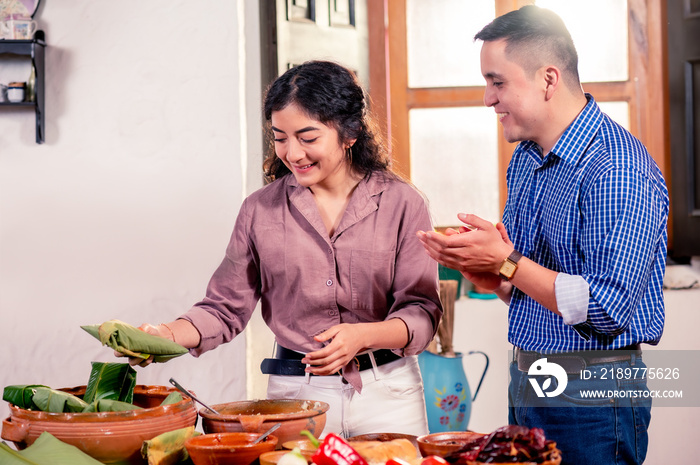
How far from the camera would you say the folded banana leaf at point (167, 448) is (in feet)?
4.09

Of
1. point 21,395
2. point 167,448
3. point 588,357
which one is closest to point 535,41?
point 588,357

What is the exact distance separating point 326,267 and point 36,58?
178 cm

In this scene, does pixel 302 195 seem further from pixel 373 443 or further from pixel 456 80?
pixel 456 80

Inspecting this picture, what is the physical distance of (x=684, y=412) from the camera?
3.51 m

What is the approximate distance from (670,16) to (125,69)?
2.49 meters

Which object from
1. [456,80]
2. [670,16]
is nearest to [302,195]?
[456,80]

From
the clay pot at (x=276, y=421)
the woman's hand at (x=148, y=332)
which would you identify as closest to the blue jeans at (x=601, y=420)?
the clay pot at (x=276, y=421)

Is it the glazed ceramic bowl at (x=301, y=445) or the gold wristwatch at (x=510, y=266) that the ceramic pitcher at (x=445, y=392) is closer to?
the gold wristwatch at (x=510, y=266)

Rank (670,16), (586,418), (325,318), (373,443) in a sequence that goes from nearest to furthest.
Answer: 1. (373,443)
2. (586,418)
3. (325,318)
4. (670,16)

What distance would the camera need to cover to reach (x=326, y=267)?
192 cm

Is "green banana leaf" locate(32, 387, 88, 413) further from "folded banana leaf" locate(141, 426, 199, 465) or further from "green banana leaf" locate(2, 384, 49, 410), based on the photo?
"folded banana leaf" locate(141, 426, 199, 465)

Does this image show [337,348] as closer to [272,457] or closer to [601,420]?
[272,457]

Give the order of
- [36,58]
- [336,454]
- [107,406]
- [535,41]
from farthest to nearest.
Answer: [36,58] < [535,41] < [107,406] < [336,454]

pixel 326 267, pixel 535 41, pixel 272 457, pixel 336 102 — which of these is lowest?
pixel 272 457
